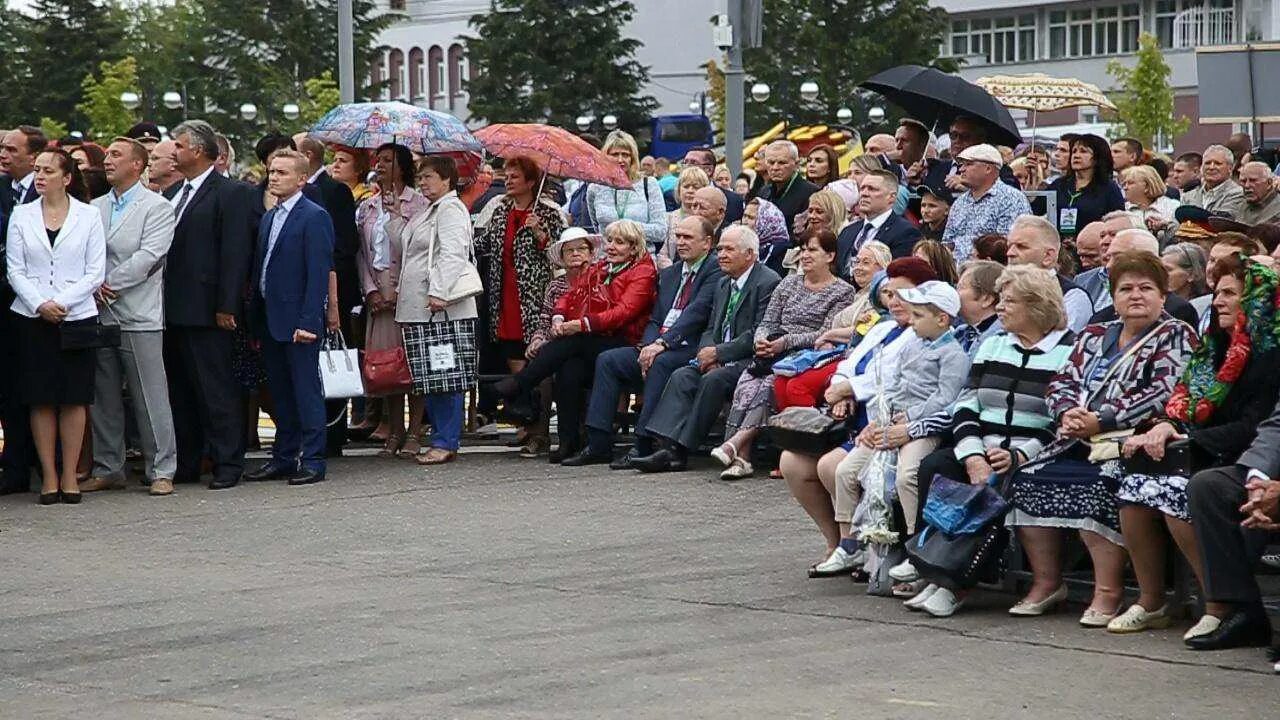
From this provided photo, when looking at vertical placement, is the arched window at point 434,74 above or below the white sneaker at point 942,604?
above

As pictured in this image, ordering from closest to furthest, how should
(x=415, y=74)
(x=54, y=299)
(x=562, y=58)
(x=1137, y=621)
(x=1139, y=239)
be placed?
(x=1137, y=621) → (x=1139, y=239) → (x=54, y=299) → (x=562, y=58) → (x=415, y=74)

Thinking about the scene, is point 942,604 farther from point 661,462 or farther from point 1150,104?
point 1150,104

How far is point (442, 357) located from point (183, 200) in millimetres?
2126

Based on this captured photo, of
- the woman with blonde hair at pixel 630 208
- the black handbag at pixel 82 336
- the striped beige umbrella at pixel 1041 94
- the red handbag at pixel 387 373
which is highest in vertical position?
the striped beige umbrella at pixel 1041 94

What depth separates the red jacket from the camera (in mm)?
14641

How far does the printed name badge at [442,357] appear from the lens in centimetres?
1476

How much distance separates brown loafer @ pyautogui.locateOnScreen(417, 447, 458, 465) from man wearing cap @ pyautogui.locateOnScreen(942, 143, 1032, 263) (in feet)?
12.8

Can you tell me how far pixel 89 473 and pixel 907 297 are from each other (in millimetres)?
6712

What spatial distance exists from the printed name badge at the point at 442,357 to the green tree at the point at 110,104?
48693 millimetres

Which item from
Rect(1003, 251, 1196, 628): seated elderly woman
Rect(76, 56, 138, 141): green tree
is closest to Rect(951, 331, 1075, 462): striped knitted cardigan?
Rect(1003, 251, 1196, 628): seated elderly woman

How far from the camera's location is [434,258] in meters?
14.7

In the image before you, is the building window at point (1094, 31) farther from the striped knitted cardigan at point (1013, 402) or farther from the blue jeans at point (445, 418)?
the striped knitted cardigan at point (1013, 402)

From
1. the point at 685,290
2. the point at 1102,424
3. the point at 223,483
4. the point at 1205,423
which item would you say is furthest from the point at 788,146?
the point at 1205,423

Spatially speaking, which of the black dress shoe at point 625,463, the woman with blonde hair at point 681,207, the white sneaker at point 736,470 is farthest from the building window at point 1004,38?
the white sneaker at point 736,470
